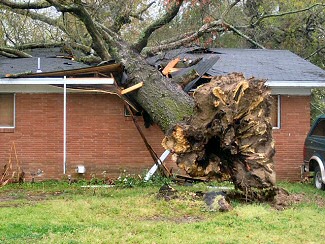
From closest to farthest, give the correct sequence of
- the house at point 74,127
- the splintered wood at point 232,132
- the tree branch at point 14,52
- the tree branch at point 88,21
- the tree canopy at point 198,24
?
the splintered wood at point 232,132 → the tree branch at point 88,21 → the house at point 74,127 → the tree branch at point 14,52 → the tree canopy at point 198,24

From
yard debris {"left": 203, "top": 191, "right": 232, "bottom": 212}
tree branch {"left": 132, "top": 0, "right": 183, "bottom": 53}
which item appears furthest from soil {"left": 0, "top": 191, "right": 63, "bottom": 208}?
tree branch {"left": 132, "top": 0, "right": 183, "bottom": 53}

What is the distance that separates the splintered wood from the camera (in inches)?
349

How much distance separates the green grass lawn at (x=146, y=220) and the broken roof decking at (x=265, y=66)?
3615 millimetres

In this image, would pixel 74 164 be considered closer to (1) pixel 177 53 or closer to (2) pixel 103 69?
(2) pixel 103 69

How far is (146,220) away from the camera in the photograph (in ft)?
26.9

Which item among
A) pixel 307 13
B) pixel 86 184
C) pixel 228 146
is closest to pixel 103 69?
pixel 86 184

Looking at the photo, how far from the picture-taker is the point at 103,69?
11.8 meters

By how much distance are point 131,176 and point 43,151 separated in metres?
2.41

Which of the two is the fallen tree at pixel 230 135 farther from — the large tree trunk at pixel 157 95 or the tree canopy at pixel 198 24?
the tree canopy at pixel 198 24

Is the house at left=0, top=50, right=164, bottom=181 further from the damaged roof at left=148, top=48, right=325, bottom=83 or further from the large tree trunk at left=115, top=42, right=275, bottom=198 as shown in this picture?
the large tree trunk at left=115, top=42, right=275, bottom=198

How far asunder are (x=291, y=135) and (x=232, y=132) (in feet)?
18.9

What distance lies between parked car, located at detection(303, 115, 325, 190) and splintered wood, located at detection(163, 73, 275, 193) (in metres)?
3.58

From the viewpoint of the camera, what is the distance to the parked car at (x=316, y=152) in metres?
12.3

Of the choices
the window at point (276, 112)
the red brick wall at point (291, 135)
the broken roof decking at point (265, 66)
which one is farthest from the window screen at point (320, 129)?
the window at point (276, 112)
